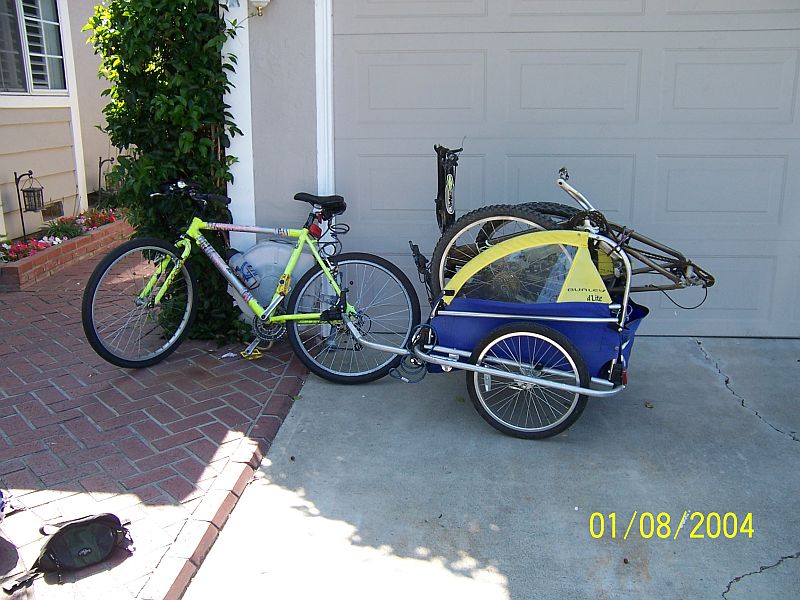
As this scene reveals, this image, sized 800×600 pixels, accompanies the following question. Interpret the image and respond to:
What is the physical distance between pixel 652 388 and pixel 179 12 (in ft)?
11.9

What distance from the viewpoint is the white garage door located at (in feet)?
15.8

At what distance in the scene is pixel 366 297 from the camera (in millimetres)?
5133

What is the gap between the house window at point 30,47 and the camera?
7160 millimetres

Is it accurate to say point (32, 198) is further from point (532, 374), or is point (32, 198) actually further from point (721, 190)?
point (721, 190)

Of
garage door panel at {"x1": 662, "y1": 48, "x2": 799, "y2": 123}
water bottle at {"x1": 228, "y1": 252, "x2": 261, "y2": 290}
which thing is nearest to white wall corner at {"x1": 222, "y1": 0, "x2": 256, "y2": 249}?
water bottle at {"x1": 228, "y1": 252, "x2": 261, "y2": 290}

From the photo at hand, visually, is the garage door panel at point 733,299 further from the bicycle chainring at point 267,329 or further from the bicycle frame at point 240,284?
the bicycle chainring at point 267,329

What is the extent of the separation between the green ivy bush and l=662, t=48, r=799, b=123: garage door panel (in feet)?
9.33

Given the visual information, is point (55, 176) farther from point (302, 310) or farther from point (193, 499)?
point (193, 499)

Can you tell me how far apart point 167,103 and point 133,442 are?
2.08 meters

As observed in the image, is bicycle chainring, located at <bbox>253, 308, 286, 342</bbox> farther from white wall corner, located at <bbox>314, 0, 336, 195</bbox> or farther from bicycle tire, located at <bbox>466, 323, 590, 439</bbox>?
bicycle tire, located at <bbox>466, 323, 590, 439</bbox>

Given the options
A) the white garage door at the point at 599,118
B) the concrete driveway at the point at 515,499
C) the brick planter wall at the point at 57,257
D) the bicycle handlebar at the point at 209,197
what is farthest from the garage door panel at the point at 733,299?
the brick planter wall at the point at 57,257
